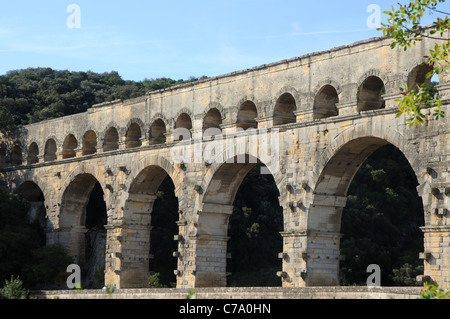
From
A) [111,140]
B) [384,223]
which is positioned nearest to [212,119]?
[111,140]

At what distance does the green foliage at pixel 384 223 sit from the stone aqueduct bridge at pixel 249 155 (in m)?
9.45

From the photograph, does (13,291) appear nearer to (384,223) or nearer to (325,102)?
(325,102)

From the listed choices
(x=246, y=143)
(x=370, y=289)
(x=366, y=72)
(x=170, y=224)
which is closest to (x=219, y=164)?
(x=246, y=143)

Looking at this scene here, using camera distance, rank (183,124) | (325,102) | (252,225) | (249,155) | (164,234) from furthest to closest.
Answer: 1. (252,225)
2. (164,234)
3. (183,124)
4. (249,155)
5. (325,102)

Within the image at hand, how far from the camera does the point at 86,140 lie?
1337 inches

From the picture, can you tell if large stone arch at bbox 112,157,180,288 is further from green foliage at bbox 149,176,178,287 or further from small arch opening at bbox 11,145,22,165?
small arch opening at bbox 11,145,22,165

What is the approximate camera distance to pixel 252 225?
131 ft

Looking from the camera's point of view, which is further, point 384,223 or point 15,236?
point 384,223

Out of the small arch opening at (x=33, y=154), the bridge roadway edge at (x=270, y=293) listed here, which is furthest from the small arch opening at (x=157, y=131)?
the small arch opening at (x=33, y=154)

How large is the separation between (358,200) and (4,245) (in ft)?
58.1

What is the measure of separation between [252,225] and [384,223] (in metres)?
6.38

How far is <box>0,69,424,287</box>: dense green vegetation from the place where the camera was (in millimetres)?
33188

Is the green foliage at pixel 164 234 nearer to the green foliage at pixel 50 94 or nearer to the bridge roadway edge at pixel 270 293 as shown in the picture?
the bridge roadway edge at pixel 270 293
